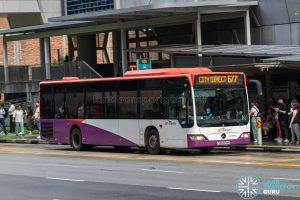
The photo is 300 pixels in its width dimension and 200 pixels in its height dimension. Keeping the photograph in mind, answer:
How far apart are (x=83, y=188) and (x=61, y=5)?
33891 mm

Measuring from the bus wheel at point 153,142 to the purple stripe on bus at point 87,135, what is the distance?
0.80 metres

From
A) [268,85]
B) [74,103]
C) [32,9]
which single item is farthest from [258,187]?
[32,9]

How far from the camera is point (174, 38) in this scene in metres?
40.5

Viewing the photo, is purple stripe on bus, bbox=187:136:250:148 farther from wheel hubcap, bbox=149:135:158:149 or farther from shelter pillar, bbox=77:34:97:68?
shelter pillar, bbox=77:34:97:68

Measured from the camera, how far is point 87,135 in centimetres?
2747

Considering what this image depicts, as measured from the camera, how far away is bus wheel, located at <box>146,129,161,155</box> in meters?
24.3

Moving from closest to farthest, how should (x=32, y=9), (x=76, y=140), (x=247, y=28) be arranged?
(x=76, y=140)
(x=247, y=28)
(x=32, y=9)

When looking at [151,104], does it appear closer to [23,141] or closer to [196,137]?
[196,137]

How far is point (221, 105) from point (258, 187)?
950 cm

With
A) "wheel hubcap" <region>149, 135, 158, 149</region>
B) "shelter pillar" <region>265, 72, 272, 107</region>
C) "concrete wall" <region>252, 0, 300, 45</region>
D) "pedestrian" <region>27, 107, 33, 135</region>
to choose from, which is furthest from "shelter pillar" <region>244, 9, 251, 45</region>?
"pedestrian" <region>27, 107, 33, 135</region>

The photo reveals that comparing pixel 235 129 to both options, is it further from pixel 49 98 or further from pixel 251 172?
pixel 49 98

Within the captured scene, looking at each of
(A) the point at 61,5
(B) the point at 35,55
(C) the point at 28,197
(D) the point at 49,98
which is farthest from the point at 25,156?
(B) the point at 35,55

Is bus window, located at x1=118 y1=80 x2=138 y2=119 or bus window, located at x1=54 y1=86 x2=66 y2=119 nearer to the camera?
bus window, located at x1=118 y1=80 x2=138 y2=119

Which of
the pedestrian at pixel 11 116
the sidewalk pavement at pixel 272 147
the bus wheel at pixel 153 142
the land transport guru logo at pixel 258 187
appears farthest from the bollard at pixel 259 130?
the pedestrian at pixel 11 116
